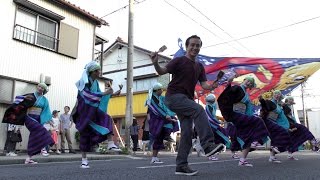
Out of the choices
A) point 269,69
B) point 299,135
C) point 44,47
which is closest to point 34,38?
point 44,47

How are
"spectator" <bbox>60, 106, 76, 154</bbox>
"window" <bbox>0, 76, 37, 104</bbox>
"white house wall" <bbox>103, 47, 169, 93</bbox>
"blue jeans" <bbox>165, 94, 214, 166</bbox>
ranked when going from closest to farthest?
"blue jeans" <bbox>165, 94, 214, 166</bbox> → "window" <bbox>0, 76, 37, 104</bbox> → "spectator" <bbox>60, 106, 76, 154</bbox> → "white house wall" <bbox>103, 47, 169, 93</bbox>

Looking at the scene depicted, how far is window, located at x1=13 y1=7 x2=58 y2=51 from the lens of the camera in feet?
47.2

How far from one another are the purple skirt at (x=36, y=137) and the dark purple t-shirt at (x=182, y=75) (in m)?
4.16

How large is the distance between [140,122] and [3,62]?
1444cm

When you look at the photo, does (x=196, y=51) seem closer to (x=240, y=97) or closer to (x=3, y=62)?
(x=240, y=97)

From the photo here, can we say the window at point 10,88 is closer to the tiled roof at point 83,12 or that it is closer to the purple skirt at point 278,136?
the tiled roof at point 83,12

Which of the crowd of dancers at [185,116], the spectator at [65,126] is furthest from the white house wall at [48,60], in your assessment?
the crowd of dancers at [185,116]

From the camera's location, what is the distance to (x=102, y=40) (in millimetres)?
19547

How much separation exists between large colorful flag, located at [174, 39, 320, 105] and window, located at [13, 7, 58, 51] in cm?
564

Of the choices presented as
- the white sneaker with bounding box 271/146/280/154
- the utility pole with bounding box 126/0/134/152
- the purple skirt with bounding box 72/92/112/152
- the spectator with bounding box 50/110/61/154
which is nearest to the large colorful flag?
the utility pole with bounding box 126/0/134/152

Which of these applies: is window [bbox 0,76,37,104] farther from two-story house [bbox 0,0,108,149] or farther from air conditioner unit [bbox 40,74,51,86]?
air conditioner unit [bbox 40,74,51,86]

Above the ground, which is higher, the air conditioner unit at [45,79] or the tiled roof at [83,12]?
the tiled roof at [83,12]

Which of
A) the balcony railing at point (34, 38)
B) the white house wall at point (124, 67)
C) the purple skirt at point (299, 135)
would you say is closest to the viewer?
the purple skirt at point (299, 135)

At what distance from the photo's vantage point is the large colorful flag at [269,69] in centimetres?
1365
